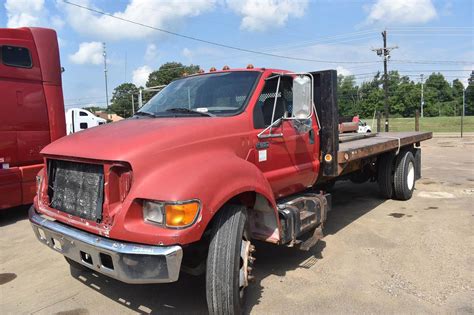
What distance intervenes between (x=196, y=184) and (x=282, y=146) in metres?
1.65

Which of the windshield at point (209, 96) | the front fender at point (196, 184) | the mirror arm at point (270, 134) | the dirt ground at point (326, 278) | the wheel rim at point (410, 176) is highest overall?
the windshield at point (209, 96)

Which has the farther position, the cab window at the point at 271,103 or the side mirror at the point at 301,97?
the cab window at the point at 271,103

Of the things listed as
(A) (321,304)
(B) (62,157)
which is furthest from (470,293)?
(B) (62,157)

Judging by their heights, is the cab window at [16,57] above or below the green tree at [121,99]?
below

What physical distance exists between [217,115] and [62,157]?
4.71 feet

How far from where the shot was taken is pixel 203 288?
4141mm

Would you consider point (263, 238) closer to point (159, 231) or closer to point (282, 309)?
point (282, 309)

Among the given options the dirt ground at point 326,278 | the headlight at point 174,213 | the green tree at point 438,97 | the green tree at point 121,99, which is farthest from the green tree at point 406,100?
the headlight at point 174,213

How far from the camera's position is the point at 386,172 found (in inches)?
305

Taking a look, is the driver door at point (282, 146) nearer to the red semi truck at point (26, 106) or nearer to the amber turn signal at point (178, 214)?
the amber turn signal at point (178, 214)

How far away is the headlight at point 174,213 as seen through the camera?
2.84 metres

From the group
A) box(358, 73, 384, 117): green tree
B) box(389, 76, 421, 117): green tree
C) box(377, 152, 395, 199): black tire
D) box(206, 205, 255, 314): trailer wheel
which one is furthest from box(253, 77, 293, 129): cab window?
box(389, 76, 421, 117): green tree

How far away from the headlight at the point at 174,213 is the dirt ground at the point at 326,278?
1.20m

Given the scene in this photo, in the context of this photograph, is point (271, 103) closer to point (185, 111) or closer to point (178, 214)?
point (185, 111)
